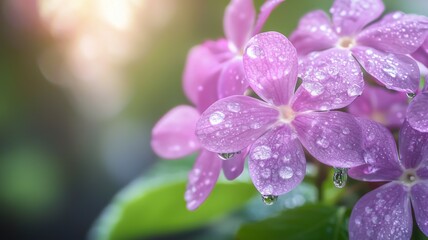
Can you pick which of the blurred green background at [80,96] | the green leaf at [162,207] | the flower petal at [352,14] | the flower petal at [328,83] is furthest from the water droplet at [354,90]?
the blurred green background at [80,96]

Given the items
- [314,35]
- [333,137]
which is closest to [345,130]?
[333,137]

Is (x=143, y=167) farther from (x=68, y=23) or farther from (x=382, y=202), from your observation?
(x=382, y=202)

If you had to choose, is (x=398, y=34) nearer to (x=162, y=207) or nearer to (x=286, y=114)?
(x=286, y=114)

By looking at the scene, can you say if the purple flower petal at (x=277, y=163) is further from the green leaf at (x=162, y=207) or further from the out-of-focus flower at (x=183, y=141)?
the green leaf at (x=162, y=207)

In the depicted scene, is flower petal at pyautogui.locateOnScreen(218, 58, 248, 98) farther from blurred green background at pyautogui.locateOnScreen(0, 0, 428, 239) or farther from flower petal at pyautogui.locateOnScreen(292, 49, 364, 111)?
blurred green background at pyautogui.locateOnScreen(0, 0, 428, 239)

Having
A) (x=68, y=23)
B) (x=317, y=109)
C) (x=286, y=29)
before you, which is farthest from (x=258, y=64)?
(x=68, y=23)

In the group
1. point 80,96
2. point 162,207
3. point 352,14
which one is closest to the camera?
point 352,14

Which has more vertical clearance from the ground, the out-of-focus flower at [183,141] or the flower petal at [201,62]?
the flower petal at [201,62]

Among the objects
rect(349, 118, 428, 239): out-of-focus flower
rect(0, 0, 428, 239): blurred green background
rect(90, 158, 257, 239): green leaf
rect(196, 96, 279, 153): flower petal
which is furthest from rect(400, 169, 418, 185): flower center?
rect(0, 0, 428, 239): blurred green background
